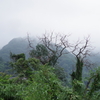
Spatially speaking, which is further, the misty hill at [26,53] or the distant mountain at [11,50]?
the distant mountain at [11,50]

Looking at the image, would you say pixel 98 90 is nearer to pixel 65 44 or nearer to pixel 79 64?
pixel 79 64

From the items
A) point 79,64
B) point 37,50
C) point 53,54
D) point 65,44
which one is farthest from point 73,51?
point 37,50

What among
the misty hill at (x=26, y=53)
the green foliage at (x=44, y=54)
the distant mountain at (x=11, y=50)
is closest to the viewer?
the green foliage at (x=44, y=54)

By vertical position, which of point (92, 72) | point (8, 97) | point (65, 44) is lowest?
point (8, 97)

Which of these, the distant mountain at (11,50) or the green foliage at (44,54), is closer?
the green foliage at (44,54)

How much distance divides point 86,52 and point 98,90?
35.2ft

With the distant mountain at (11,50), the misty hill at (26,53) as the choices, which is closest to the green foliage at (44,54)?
the misty hill at (26,53)

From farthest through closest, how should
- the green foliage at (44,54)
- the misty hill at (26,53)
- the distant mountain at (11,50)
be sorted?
the distant mountain at (11,50), the misty hill at (26,53), the green foliage at (44,54)

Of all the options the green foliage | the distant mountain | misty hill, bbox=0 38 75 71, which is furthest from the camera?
the distant mountain

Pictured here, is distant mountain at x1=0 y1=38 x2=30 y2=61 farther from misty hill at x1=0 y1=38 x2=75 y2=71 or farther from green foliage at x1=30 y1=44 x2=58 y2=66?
green foliage at x1=30 y1=44 x2=58 y2=66

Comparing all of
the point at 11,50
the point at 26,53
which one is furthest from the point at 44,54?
the point at 11,50

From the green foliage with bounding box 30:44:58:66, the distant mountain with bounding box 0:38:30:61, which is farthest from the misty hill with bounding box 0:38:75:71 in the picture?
the green foliage with bounding box 30:44:58:66

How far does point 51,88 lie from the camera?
171 cm

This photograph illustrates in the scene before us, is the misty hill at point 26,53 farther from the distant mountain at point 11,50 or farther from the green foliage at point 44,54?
the green foliage at point 44,54
